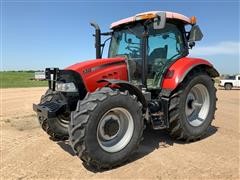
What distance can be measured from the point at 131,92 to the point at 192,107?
5.80ft

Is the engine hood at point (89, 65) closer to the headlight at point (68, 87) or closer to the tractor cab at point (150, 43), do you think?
the headlight at point (68, 87)

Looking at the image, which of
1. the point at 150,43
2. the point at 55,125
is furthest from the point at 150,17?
the point at 55,125

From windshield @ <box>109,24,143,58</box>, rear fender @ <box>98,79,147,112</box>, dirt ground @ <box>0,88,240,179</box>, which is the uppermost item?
windshield @ <box>109,24,143,58</box>

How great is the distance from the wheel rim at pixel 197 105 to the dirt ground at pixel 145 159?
43 cm

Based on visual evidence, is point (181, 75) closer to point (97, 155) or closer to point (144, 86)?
point (144, 86)

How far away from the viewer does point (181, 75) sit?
571 centimetres

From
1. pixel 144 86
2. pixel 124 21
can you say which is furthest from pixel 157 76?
pixel 124 21

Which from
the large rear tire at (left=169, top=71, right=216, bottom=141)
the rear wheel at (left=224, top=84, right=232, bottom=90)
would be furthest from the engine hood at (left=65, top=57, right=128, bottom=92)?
the rear wheel at (left=224, top=84, right=232, bottom=90)

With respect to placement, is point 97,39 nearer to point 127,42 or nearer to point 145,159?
point 127,42

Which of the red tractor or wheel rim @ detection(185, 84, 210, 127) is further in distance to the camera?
wheel rim @ detection(185, 84, 210, 127)

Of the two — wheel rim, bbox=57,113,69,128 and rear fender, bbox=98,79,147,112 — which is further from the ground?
rear fender, bbox=98,79,147,112

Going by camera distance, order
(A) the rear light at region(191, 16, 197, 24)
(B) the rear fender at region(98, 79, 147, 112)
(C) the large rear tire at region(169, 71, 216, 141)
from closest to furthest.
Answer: (B) the rear fender at region(98, 79, 147, 112) → (C) the large rear tire at region(169, 71, 216, 141) → (A) the rear light at region(191, 16, 197, 24)

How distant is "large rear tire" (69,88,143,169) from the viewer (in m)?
4.33

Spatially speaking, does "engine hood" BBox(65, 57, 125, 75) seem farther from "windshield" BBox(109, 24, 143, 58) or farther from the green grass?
the green grass
